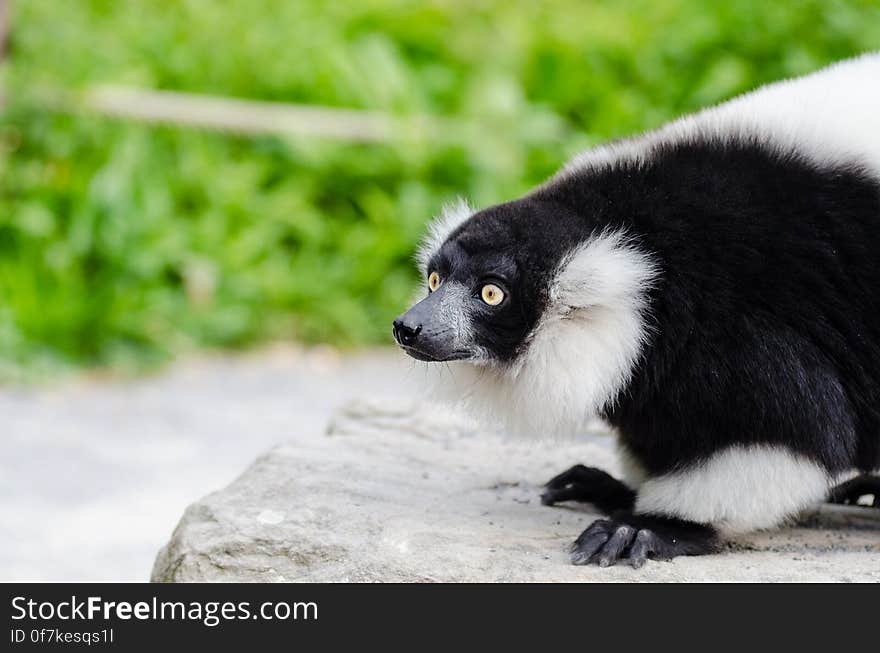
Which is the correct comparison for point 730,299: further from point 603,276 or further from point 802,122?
point 802,122

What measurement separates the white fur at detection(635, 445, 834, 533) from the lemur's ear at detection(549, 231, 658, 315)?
22.5 inches

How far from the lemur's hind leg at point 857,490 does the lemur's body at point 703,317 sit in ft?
2.63

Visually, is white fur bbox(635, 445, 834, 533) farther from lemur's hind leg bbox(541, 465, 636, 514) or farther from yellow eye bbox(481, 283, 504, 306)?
yellow eye bbox(481, 283, 504, 306)

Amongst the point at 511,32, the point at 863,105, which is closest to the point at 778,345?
the point at 863,105

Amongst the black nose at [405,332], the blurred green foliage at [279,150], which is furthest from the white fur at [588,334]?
the blurred green foliage at [279,150]

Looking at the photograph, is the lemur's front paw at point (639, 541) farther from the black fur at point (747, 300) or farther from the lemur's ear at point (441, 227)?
the lemur's ear at point (441, 227)

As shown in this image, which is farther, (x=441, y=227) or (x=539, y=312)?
(x=441, y=227)

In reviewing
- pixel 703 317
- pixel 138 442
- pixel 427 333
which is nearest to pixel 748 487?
pixel 703 317

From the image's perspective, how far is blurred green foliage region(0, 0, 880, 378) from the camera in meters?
9.54

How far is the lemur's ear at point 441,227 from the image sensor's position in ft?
13.6

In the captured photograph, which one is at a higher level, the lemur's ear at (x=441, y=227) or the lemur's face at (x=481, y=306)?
the lemur's ear at (x=441, y=227)

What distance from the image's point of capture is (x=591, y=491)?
4.49 metres

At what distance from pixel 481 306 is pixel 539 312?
185 mm

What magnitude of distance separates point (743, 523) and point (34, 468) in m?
5.39
